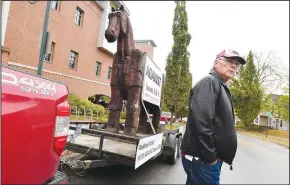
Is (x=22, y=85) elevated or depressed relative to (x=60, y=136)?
elevated

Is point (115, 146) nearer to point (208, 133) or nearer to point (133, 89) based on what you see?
point (133, 89)

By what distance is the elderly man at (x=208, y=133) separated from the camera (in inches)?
91.3

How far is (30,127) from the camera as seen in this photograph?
4.70 feet

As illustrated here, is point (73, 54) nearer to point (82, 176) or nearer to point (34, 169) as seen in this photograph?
point (82, 176)

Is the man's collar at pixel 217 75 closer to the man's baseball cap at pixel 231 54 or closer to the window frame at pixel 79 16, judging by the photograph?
the man's baseball cap at pixel 231 54

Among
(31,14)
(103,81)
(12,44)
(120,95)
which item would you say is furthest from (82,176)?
(103,81)

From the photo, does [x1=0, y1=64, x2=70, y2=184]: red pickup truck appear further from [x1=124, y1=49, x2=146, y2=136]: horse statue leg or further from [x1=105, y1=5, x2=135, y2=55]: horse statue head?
[x1=124, y1=49, x2=146, y2=136]: horse statue leg

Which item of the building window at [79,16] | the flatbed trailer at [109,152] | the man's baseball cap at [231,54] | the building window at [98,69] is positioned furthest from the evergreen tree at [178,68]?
the man's baseball cap at [231,54]

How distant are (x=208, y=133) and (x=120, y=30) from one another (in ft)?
11.0

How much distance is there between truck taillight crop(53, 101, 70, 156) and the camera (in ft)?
5.72

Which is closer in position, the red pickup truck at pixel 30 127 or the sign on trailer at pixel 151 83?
the red pickup truck at pixel 30 127

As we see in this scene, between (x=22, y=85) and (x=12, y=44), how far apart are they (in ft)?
42.9

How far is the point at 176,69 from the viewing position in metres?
24.6

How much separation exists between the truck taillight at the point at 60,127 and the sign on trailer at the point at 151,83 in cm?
344
